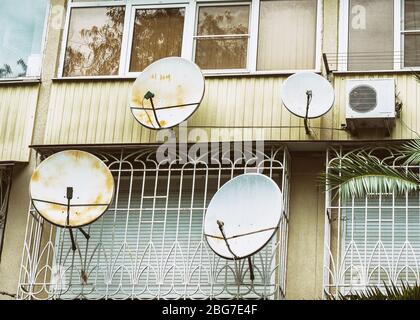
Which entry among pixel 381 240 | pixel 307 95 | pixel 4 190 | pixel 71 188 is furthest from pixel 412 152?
pixel 4 190

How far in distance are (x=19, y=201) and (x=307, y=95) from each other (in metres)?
4.25

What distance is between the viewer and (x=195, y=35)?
16016 millimetres

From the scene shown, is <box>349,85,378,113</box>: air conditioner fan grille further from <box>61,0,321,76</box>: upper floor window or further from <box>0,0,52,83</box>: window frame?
<box>0,0,52,83</box>: window frame

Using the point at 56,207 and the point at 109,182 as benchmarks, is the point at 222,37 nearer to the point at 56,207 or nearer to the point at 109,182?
the point at 109,182

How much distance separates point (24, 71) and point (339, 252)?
5.38 m

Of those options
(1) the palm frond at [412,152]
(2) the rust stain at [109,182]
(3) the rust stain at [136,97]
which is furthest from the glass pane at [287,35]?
(2) the rust stain at [109,182]

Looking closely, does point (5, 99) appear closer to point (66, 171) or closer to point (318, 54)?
point (66, 171)

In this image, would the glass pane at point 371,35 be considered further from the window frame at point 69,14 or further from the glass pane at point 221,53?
the window frame at point 69,14

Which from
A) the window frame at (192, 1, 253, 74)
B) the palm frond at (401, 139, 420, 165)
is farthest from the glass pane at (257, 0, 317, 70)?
the palm frond at (401, 139, 420, 165)

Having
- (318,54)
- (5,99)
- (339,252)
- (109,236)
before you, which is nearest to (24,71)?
(5,99)

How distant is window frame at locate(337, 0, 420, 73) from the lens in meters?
15.2

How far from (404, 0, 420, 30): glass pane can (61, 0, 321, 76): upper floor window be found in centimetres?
121
